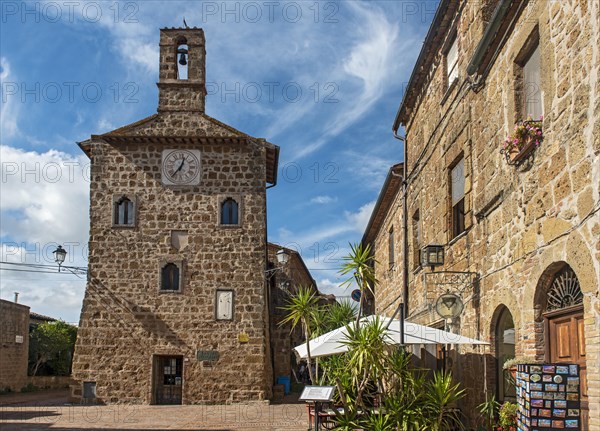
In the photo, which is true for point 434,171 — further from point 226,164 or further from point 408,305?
point 226,164

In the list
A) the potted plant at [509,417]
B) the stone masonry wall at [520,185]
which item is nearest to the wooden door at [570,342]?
the stone masonry wall at [520,185]

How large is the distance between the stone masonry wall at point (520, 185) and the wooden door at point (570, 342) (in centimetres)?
18

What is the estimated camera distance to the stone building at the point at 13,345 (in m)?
25.5

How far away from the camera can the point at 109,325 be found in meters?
19.8

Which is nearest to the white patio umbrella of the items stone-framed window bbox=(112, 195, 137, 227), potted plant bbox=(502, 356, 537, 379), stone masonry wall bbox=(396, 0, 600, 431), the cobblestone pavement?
stone masonry wall bbox=(396, 0, 600, 431)

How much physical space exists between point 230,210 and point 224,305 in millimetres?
2829

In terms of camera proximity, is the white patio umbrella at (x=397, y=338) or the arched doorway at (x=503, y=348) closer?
the arched doorway at (x=503, y=348)

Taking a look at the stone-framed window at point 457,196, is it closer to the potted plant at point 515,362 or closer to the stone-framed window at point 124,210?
the potted plant at point 515,362

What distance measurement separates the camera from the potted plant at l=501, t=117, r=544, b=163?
24.2 ft

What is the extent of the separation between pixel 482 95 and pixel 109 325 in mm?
13714

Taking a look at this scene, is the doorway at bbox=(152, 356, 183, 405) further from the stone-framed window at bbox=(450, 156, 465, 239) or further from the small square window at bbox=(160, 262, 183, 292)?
the stone-framed window at bbox=(450, 156, 465, 239)

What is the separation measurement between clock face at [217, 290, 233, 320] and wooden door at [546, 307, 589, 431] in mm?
13428

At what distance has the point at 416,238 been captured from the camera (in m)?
15.1

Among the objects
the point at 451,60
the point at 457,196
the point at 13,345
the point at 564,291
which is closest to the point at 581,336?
the point at 564,291
